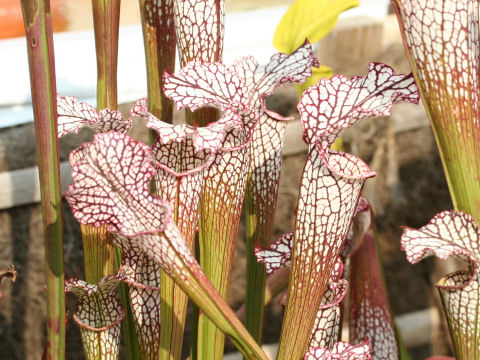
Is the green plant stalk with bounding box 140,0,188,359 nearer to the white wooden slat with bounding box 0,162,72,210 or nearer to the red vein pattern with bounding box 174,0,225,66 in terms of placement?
the red vein pattern with bounding box 174,0,225,66

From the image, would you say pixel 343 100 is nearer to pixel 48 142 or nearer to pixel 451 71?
pixel 451 71

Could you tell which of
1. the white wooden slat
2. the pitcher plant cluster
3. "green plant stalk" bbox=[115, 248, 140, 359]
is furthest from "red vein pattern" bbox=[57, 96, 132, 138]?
the white wooden slat

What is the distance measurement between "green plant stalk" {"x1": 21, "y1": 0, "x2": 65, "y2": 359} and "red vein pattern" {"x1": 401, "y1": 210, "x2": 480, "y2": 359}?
0.70 feet

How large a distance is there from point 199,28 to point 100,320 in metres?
0.22

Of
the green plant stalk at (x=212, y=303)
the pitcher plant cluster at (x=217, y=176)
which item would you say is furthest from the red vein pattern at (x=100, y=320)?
the green plant stalk at (x=212, y=303)

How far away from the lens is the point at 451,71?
37 centimetres

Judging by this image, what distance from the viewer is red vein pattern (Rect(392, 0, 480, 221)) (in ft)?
1.21

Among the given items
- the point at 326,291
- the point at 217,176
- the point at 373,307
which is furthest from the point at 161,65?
the point at 373,307

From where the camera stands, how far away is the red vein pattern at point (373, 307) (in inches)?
22.6

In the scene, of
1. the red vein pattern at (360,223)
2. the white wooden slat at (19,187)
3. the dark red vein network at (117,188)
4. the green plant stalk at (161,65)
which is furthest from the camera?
the white wooden slat at (19,187)

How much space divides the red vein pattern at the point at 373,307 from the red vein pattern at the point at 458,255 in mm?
156

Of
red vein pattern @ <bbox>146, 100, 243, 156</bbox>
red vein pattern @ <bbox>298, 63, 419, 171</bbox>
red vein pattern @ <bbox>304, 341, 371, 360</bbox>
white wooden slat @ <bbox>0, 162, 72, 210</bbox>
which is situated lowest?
white wooden slat @ <bbox>0, 162, 72, 210</bbox>

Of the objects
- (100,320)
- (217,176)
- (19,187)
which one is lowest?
(19,187)

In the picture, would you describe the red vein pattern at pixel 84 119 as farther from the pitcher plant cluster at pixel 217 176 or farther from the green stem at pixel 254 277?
the green stem at pixel 254 277
